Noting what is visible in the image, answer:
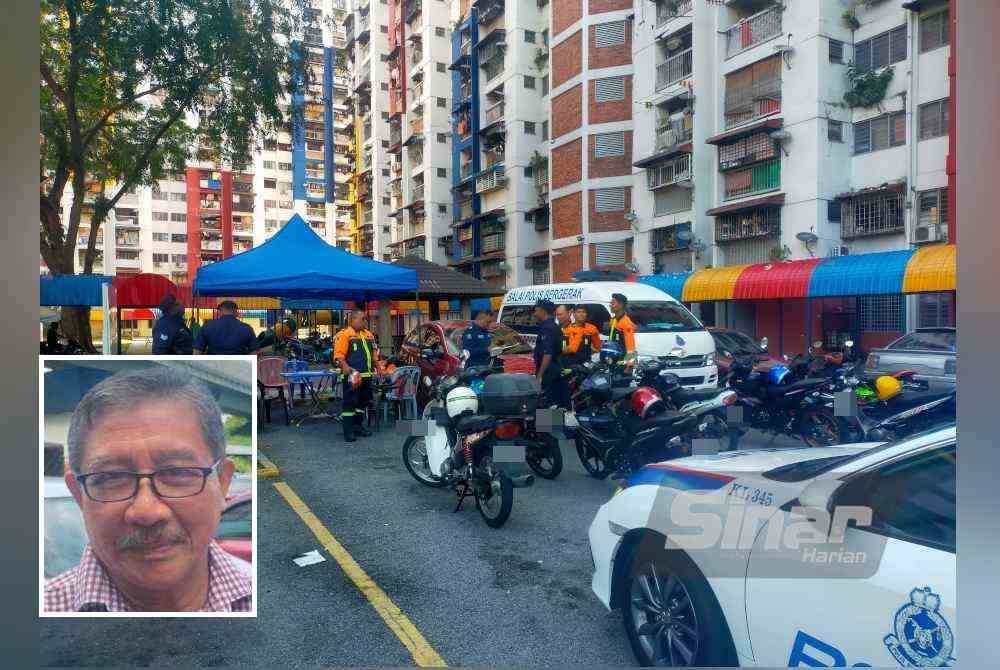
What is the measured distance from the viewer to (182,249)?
166 inches

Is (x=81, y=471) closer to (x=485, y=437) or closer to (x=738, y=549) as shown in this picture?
(x=485, y=437)

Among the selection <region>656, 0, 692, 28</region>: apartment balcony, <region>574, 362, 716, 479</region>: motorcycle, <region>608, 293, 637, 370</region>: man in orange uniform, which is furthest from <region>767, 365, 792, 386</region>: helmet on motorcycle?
<region>656, 0, 692, 28</region>: apartment balcony

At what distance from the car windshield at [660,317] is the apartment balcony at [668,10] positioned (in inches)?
98.9

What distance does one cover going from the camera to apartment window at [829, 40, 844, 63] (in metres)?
4.88

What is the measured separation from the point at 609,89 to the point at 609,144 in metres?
0.40

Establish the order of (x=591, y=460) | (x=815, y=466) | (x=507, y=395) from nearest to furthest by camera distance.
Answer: (x=815, y=466) < (x=507, y=395) < (x=591, y=460)

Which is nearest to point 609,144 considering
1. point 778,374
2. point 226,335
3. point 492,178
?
point 492,178

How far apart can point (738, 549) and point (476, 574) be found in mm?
1834

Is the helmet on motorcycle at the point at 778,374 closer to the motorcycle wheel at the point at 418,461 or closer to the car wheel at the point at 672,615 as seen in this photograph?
the motorcycle wheel at the point at 418,461

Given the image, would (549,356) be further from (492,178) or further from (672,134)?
(672,134)

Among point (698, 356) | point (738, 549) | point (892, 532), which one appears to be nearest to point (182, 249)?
point (738, 549)

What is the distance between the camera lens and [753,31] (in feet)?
16.1

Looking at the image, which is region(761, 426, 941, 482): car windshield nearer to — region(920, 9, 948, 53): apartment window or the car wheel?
the car wheel

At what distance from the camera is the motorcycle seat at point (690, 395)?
5777 mm
